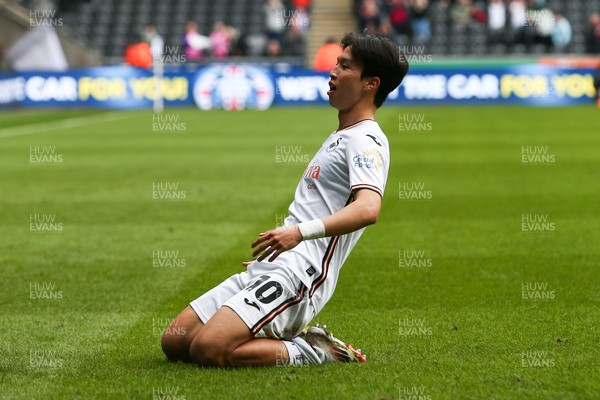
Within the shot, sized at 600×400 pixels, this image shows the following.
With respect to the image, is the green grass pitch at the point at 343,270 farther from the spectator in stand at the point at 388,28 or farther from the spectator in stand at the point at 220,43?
the spectator in stand at the point at 220,43

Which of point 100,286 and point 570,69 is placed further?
point 570,69

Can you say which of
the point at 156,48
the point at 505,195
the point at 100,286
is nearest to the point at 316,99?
the point at 156,48

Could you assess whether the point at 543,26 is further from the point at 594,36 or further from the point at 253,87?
the point at 253,87

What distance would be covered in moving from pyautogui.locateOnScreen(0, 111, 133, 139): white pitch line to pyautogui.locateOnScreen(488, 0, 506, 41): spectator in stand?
14213mm

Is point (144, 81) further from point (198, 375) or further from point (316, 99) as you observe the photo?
point (198, 375)

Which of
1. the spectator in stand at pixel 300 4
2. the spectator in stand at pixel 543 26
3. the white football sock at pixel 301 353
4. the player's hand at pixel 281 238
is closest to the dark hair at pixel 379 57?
the player's hand at pixel 281 238

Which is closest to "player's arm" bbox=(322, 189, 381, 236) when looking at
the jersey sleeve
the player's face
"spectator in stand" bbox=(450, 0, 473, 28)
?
the jersey sleeve

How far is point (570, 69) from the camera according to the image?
112 feet

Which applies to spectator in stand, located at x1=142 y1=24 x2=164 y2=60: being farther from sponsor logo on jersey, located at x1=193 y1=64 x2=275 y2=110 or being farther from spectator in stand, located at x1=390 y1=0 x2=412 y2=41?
spectator in stand, located at x1=390 y1=0 x2=412 y2=41

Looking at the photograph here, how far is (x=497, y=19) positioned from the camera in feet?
130

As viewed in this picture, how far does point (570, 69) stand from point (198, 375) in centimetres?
3011

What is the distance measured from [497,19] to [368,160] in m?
35.2

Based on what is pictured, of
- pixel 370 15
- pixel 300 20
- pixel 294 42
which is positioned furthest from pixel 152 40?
pixel 370 15

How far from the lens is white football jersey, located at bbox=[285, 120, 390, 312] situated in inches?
229
